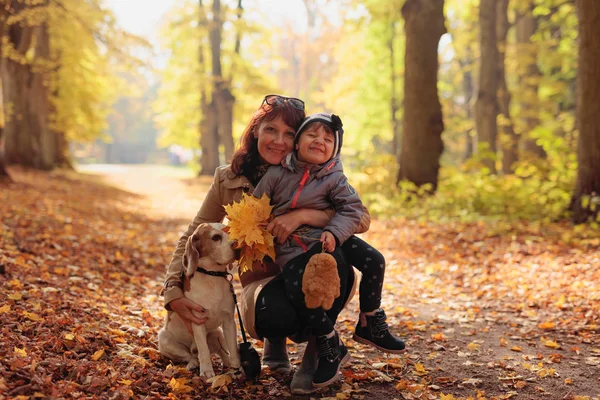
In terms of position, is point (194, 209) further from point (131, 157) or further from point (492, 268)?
point (131, 157)

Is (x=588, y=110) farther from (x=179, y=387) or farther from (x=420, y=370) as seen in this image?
(x=179, y=387)

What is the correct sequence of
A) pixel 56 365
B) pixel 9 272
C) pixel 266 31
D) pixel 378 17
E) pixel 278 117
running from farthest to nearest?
pixel 266 31 < pixel 378 17 < pixel 9 272 < pixel 278 117 < pixel 56 365

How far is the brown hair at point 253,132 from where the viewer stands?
375cm

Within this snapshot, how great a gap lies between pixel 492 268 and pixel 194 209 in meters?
9.79

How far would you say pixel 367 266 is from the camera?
11.5 feet

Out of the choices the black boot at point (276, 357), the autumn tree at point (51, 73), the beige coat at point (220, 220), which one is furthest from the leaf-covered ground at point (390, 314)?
the autumn tree at point (51, 73)

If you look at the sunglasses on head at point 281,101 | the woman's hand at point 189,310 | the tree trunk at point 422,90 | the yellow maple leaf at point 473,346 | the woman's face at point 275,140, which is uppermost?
the tree trunk at point 422,90

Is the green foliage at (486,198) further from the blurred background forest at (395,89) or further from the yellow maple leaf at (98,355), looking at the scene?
the yellow maple leaf at (98,355)

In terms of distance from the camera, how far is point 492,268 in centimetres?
721

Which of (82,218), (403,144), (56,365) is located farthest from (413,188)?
(56,365)

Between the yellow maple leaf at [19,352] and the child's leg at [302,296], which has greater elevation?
the child's leg at [302,296]

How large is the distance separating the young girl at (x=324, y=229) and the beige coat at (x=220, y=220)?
172 millimetres

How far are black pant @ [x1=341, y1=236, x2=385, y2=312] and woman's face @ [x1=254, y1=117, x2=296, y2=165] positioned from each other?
779mm

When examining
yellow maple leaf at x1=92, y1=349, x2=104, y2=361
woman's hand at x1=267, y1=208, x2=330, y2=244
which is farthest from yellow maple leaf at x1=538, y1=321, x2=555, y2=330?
yellow maple leaf at x1=92, y1=349, x2=104, y2=361
